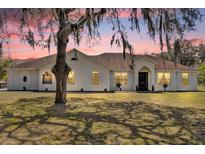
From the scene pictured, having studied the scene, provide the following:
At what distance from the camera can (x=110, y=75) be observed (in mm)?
13289

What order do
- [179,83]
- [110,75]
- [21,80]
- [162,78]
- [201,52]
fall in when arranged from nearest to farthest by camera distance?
[201,52], [21,80], [110,75], [162,78], [179,83]

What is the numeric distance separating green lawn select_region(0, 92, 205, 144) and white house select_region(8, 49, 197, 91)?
4681 millimetres

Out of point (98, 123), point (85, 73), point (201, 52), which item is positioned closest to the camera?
point (98, 123)

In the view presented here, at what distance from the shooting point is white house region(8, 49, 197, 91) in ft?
39.8

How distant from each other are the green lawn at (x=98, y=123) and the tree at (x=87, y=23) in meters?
1.16

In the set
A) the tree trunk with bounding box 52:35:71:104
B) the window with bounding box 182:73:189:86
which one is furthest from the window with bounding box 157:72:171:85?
the tree trunk with bounding box 52:35:71:104

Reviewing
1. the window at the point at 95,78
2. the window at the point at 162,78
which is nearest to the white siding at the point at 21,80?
the window at the point at 95,78

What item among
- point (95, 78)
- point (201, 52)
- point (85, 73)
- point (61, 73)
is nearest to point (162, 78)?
point (95, 78)

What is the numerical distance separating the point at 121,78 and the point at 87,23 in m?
6.91

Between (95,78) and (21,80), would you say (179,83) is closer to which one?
(95,78)

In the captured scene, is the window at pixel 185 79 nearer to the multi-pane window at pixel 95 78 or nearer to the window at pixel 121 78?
the window at pixel 121 78
